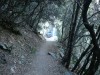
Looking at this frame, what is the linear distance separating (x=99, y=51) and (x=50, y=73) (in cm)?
342

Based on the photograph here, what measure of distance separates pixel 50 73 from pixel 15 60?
2.10m

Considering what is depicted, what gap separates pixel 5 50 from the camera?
10359mm

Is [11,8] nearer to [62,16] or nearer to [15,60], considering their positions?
[15,60]

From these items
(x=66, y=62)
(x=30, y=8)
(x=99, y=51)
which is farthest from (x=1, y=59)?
(x=30, y=8)

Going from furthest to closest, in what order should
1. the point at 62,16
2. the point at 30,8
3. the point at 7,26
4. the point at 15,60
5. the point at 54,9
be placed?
the point at 62,16
the point at 54,9
the point at 30,8
the point at 7,26
the point at 15,60

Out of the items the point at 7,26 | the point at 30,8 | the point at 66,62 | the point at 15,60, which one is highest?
the point at 30,8

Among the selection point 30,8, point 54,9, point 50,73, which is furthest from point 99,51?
point 54,9

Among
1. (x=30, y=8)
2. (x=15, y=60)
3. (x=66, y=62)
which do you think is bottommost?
(x=66, y=62)

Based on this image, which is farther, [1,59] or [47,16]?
[47,16]

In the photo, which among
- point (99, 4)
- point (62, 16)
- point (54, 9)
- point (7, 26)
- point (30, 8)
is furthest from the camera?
point (62, 16)

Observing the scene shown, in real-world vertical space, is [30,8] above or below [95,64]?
above

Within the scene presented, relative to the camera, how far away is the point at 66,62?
13.2m

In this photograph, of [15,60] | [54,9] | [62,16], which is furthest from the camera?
[62,16]

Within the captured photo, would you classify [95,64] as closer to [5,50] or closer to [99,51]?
[99,51]
